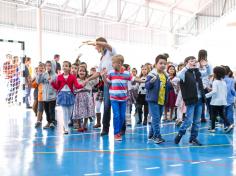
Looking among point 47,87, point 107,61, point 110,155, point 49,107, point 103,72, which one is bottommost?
point 110,155

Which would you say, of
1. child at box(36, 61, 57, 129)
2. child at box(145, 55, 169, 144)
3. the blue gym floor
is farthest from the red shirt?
child at box(145, 55, 169, 144)

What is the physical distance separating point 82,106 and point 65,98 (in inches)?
16.9

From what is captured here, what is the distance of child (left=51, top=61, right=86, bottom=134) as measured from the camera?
7547 millimetres

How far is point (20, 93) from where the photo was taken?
14.8 m

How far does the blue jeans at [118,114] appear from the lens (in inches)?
266

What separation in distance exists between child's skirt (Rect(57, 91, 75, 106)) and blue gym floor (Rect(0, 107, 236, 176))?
0.57 m

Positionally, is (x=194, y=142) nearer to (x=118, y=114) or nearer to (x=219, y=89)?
(x=118, y=114)

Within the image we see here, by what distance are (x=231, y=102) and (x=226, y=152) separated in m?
2.69

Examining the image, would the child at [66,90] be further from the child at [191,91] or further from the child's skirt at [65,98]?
the child at [191,91]

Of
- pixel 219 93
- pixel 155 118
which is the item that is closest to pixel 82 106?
pixel 155 118

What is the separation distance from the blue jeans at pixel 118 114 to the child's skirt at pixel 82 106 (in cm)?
111

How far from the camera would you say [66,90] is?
764 cm

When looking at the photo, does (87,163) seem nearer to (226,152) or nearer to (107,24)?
(226,152)

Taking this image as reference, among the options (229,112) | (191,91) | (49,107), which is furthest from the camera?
(49,107)
